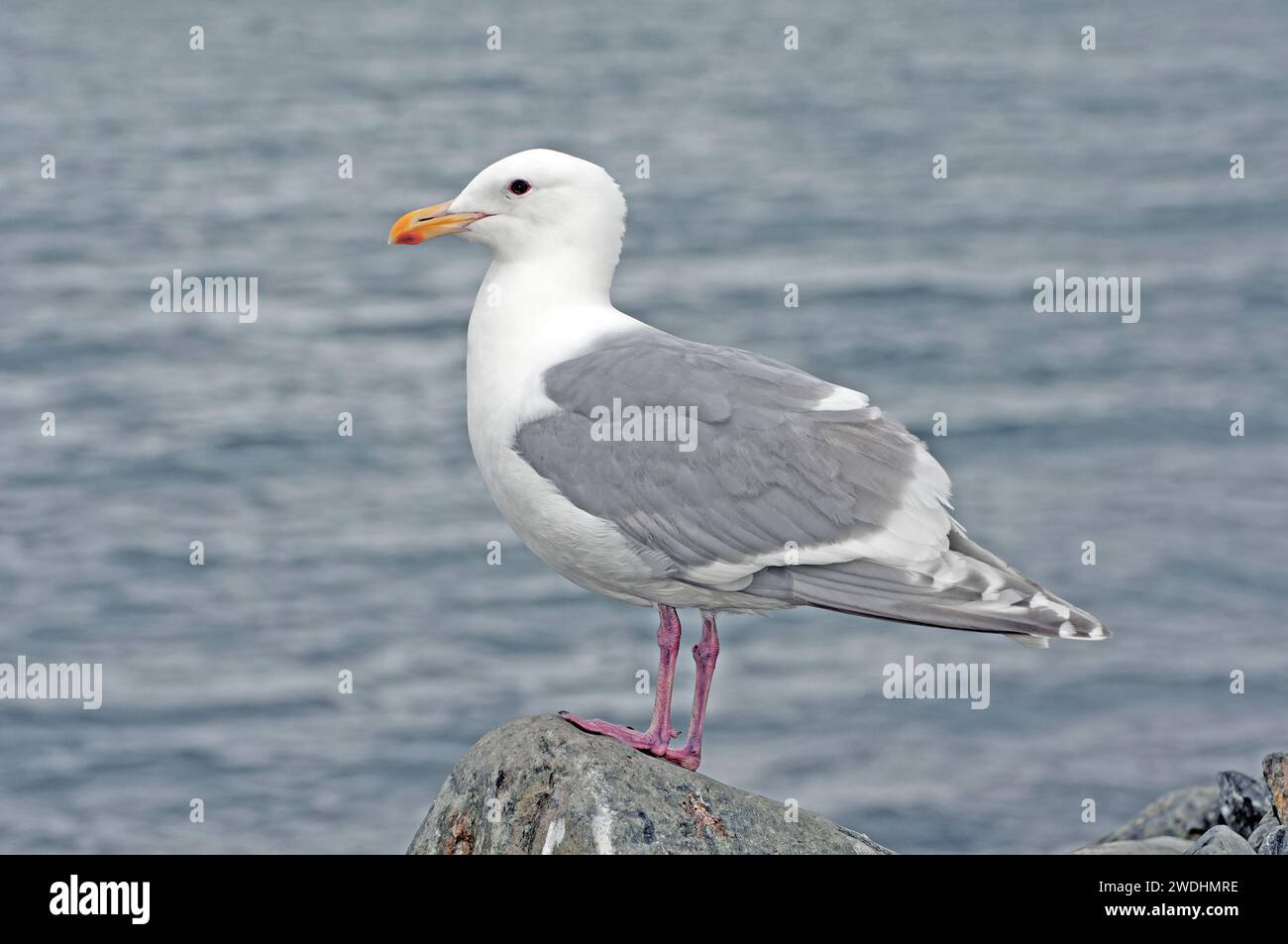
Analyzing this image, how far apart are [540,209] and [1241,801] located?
5208 mm

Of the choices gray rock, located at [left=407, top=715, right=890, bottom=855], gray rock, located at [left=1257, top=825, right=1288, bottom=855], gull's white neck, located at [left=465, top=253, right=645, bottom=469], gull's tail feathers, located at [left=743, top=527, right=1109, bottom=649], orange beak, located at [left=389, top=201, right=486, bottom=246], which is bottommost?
gray rock, located at [left=1257, top=825, right=1288, bottom=855]

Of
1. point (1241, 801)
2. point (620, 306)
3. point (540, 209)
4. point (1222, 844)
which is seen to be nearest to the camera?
point (540, 209)

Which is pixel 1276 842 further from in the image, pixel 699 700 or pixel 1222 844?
pixel 699 700

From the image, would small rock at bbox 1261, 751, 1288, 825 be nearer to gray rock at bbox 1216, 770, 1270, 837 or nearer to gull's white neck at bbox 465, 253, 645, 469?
gray rock at bbox 1216, 770, 1270, 837

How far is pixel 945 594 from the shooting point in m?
6.80

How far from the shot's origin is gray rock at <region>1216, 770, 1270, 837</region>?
9797 millimetres

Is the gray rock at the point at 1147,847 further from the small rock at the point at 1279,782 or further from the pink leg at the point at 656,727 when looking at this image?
the pink leg at the point at 656,727

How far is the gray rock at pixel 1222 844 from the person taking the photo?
27.3 feet

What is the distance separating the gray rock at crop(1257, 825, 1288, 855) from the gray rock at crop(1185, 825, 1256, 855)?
105mm

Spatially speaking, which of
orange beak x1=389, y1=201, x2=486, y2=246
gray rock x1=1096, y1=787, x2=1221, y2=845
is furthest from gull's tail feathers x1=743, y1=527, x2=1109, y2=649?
gray rock x1=1096, y1=787, x2=1221, y2=845

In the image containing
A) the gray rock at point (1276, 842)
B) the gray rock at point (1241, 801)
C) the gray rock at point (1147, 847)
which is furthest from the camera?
the gray rock at point (1147, 847)

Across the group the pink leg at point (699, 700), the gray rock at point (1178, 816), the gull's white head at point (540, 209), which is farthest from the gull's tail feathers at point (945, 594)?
the gray rock at point (1178, 816)

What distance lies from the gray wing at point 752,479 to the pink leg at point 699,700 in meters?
0.48

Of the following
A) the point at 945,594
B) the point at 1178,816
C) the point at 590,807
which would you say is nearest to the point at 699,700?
the point at 590,807
